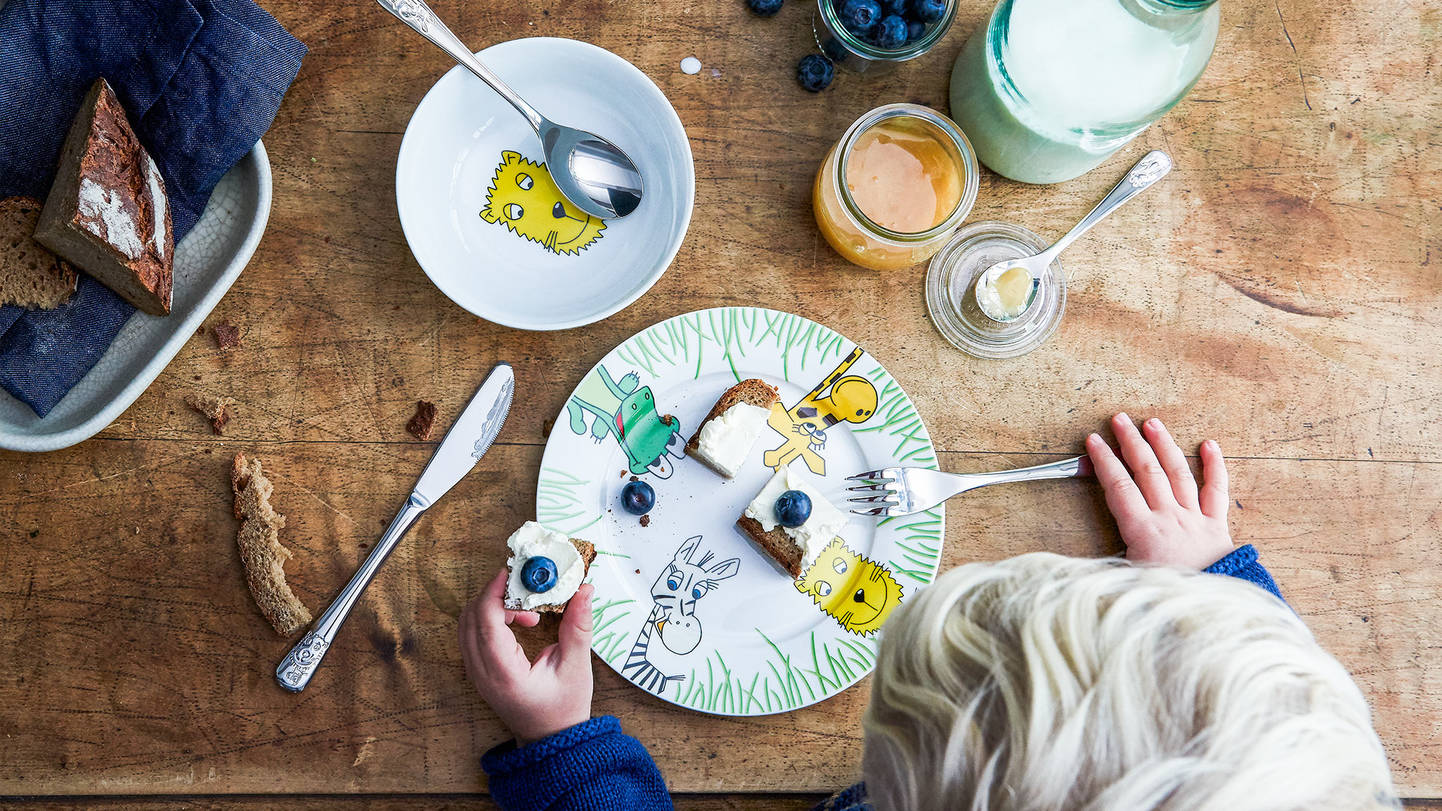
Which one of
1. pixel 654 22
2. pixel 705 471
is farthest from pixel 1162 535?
pixel 654 22

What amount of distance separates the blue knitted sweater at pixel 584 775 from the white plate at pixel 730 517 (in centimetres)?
13

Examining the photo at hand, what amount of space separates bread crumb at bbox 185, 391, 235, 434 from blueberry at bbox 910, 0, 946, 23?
132 cm

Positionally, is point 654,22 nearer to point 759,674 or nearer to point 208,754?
point 759,674

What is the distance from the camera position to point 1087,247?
4.88 ft

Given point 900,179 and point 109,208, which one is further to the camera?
point 900,179

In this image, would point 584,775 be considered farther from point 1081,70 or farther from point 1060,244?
point 1081,70

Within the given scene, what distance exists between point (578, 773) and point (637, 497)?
43 cm

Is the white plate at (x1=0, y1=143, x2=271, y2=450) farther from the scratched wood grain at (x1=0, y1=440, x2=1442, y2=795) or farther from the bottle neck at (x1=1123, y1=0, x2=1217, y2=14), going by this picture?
the bottle neck at (x1=1123, y1=0, x2=1217, y2=14)

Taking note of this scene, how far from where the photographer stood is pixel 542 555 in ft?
4.42

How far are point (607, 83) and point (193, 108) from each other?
0.65 meters

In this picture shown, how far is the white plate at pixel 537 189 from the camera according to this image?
1.38m

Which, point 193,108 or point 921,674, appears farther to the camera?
point 193,108

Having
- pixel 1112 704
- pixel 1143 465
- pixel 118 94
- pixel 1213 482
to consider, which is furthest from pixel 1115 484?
pixel 118 94

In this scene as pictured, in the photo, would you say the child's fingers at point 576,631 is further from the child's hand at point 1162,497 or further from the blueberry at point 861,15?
the blueberry at point 861,15
